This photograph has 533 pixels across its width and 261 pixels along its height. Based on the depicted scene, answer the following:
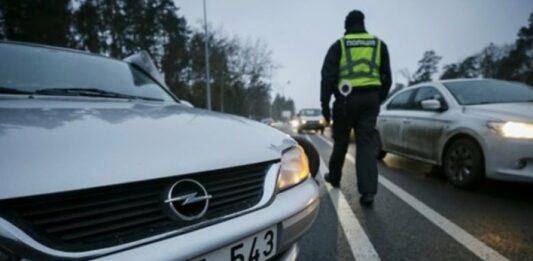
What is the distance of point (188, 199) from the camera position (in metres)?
1.43

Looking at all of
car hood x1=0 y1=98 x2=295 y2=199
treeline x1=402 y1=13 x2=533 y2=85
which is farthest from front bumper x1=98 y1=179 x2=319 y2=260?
treeline x1=402 y1=13 x2=533 y2=85

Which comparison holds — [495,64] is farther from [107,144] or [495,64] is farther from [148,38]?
[107,144]

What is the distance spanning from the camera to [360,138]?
4.00m

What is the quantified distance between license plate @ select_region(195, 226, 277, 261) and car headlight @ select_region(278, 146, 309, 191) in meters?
0.27

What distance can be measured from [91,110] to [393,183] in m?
4.17

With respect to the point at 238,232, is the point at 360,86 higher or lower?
higher

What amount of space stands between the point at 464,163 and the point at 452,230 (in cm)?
171

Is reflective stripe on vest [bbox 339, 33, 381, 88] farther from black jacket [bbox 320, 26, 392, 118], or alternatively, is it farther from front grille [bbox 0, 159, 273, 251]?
front grille [bbox 0, 159, 273, 251]

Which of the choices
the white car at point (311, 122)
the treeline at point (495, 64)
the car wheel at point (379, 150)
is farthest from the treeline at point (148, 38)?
the treeline at point (495, 64)

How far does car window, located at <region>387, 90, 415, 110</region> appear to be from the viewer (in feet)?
20.9

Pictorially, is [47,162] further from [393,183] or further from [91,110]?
[393,183]

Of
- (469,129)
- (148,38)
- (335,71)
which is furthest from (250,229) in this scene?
(148,38)

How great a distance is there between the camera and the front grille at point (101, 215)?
114 cm

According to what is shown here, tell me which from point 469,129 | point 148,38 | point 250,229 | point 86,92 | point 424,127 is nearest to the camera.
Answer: point 250,229
